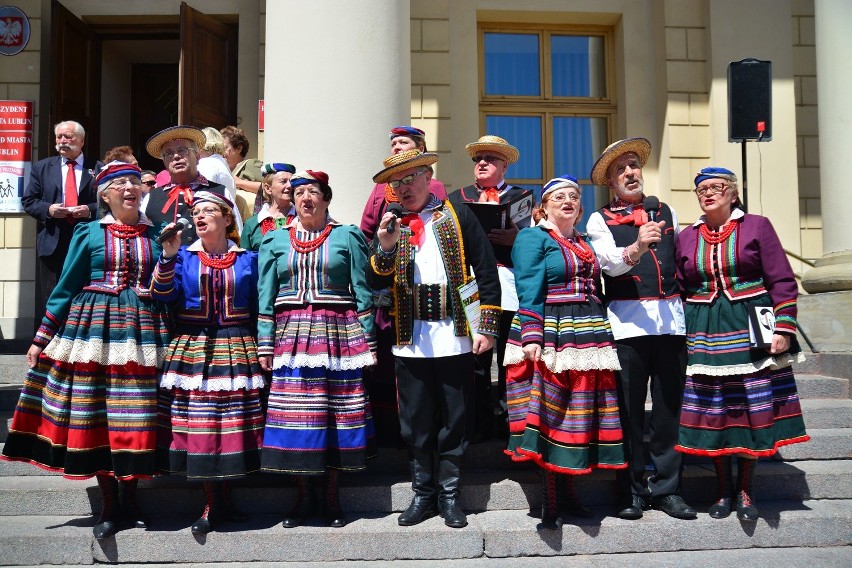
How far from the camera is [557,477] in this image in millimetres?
4543

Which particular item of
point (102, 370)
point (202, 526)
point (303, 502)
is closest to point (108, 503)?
point (202, 526)

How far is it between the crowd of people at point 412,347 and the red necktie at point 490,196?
0.46 metres

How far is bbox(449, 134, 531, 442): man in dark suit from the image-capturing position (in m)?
4.89

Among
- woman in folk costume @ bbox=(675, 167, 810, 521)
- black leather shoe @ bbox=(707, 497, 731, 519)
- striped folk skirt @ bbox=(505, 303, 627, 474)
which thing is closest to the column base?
woman in folk costume @ bbox=(675, 167, 810, 521)

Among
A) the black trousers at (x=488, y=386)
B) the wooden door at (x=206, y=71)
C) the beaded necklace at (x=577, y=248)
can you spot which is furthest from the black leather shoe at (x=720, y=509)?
the wooden door at (x=206, y=71)

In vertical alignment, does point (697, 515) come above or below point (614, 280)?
below

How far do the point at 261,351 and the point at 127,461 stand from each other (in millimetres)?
855

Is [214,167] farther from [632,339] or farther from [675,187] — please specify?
[675,187]

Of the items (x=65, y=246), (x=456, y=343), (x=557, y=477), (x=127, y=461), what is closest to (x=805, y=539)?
(x=557, y=477)

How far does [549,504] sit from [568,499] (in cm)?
24

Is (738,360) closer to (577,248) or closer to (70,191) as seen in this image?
(577,248)

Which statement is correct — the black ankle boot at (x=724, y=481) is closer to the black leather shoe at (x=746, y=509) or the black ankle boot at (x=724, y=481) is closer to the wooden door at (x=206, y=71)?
the black leather shoe at (x=746, y=509)

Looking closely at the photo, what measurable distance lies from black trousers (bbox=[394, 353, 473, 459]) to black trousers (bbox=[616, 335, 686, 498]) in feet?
2.80

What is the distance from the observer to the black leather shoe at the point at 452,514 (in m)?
4.21
